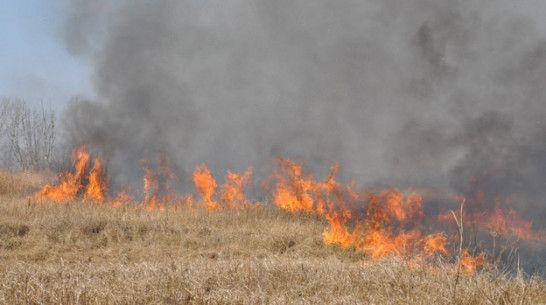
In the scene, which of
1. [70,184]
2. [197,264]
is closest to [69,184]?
[70,184]

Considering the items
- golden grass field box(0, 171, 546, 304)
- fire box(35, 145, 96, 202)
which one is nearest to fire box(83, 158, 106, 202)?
fire box(35, 145, 96, 202)

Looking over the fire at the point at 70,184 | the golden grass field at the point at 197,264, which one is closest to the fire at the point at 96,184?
the fire at the point at 70,184

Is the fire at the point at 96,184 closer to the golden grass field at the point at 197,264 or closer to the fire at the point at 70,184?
the fire at the point at 70,184

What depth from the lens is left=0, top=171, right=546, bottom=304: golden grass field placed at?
520 centimetres

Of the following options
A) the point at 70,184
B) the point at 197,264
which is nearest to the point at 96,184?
the point at 70,184

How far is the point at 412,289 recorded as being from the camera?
572 cm

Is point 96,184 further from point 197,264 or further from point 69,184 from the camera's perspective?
point 197,264

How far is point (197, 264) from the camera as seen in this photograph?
7949 millimetres

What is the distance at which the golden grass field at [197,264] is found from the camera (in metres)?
5.20

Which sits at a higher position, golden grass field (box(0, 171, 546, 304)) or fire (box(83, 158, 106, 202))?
fire (box(83, 158, 106, 202))

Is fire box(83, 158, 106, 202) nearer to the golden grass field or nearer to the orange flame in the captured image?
the orange flame

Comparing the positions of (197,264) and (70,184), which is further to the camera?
(70,184)

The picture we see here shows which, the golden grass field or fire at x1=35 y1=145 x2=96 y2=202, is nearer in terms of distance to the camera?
the golden grass field

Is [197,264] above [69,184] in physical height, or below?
below
